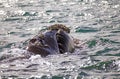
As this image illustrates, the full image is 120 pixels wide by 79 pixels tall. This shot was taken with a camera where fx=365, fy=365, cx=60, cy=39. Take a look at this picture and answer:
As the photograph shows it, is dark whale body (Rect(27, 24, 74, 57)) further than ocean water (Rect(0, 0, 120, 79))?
Yes

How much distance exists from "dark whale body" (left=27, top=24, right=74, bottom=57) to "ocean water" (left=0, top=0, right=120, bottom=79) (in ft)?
0.82

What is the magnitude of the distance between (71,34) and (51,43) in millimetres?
3924

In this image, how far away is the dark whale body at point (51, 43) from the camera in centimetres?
1047

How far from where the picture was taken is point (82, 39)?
13648 mm

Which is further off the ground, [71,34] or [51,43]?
[51,43]

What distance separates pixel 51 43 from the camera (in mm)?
10922

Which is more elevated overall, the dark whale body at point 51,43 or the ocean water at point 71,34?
the dark whale body at point 51,43

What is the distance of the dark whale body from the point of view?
10.5 m

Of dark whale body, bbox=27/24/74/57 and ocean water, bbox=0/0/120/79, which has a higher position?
dark whale body, bbox=27/24/74/57

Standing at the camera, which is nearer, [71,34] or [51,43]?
[51,43]

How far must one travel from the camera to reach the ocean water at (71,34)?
29.3ft

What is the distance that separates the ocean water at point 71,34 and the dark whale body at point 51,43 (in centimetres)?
25

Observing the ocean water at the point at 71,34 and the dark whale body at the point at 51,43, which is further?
the dark whale body at the point at 51,43

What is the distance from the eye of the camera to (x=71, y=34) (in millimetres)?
14766
